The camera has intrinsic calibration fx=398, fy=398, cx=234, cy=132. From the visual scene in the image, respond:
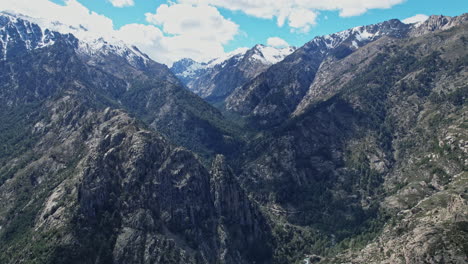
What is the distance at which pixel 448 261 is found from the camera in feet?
644

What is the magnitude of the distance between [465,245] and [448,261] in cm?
1190

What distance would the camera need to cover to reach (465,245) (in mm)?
197625
